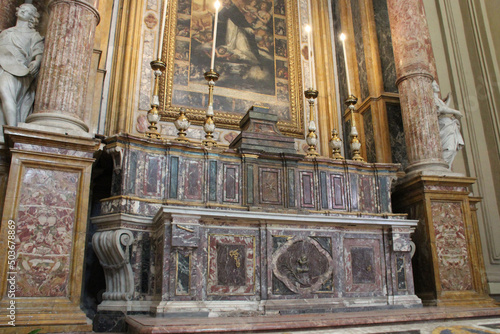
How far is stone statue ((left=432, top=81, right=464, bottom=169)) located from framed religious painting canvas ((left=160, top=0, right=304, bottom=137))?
228 centimetres

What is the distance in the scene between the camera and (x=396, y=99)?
7.01 m

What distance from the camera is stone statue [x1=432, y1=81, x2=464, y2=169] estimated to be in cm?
588

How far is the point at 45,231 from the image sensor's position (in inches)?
144

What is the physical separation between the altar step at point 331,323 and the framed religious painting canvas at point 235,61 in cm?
405

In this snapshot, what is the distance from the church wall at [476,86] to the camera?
6.91m

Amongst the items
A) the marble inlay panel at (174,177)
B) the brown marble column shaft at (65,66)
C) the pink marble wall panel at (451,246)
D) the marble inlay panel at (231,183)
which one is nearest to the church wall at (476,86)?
the pink marble wall panel at (451,246)

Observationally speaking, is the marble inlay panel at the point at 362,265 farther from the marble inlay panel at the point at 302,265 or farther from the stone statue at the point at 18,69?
the stone statue at the point at 18,69

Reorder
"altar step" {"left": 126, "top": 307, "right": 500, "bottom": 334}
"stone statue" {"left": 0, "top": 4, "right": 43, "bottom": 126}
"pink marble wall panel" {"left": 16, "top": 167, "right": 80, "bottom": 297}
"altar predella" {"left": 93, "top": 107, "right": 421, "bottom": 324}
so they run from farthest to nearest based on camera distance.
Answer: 1. "stone statue" {"left": 0, "top": 4, "right": 43, "bottom": 126}
2. "altar predella" {"left": 93, "top": 107, "right": 421, "bottom": 324}
3. "pink marble wall panel" {"left": 16, "top": 167, "right": 80, "bottom": 297}
4. "altar step" {"left": 126, "top": 307, "right": 500, "bottom": 334}

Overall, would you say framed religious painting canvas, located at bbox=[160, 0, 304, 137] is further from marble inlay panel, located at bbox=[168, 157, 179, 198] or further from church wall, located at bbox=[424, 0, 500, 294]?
church wall, located at bbox=[424, 0, 500, 294]

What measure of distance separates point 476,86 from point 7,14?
7.30 m

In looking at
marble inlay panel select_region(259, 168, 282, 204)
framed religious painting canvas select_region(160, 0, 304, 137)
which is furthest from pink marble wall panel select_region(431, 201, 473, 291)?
framed religious painting canvas select_region(160, 0, 304, 137)

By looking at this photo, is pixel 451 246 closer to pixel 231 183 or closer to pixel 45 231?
pixel 231 183

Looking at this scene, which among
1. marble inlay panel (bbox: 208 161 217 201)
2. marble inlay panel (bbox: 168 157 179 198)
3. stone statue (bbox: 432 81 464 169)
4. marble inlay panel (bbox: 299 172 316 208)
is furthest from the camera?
stone statue (bbox: 432 81 464 169)

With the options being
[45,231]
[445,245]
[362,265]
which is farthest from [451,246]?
[45,231]
